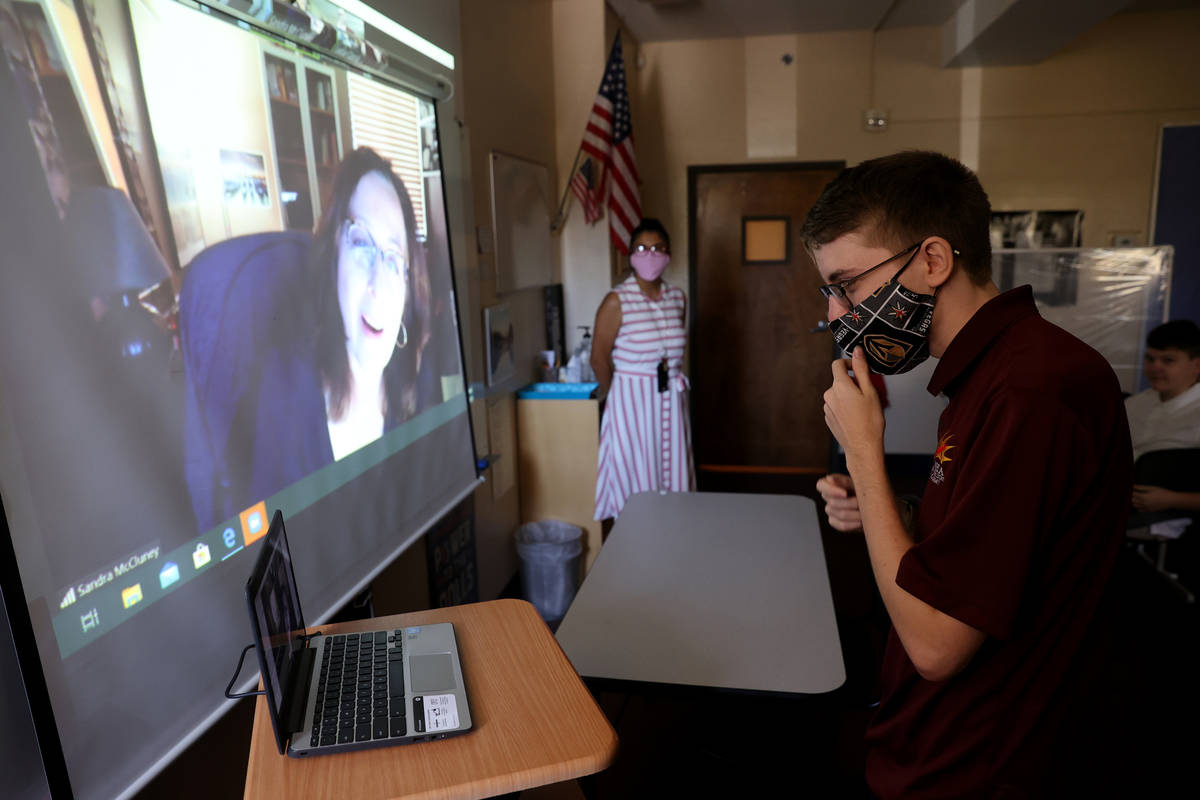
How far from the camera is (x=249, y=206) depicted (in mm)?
1492

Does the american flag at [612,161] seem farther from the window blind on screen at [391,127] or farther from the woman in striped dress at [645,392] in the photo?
the window blind on screen at [391,127]

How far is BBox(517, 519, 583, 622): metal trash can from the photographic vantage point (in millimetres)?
3359

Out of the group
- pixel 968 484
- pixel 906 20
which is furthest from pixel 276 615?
pixel 906 20

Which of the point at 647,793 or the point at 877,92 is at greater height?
the point at 877,92

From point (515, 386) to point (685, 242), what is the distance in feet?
6.75

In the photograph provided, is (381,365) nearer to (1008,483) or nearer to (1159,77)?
(1008,483)

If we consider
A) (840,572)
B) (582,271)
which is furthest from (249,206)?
(840,572)

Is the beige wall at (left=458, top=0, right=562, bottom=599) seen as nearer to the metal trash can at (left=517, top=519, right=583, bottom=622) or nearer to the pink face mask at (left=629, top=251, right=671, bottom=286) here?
the metal trash can at (left=517, top=519, right=583, bottom=622)

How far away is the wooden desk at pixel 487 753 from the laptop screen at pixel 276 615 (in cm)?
6

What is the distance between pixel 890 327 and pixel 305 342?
121 cm

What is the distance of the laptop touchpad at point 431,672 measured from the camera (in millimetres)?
1079

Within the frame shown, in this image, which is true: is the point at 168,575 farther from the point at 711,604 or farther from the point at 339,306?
the point at 711,604

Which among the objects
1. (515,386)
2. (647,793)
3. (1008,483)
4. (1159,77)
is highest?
(1159,77)

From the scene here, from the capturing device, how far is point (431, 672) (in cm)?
112
